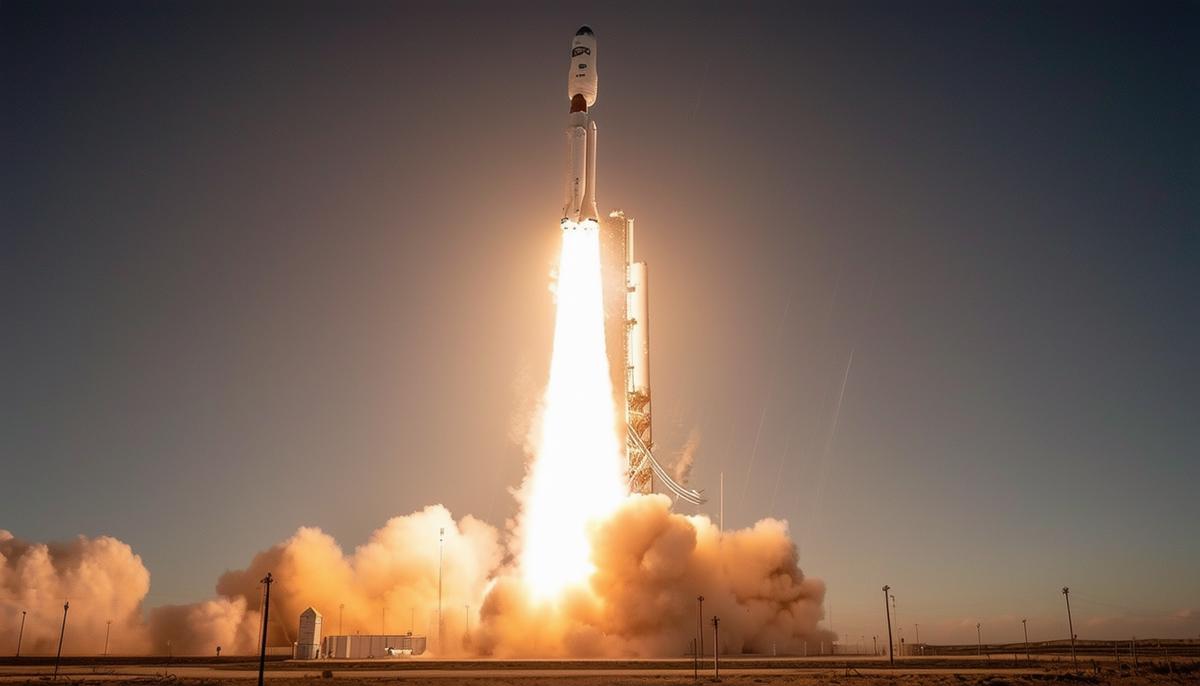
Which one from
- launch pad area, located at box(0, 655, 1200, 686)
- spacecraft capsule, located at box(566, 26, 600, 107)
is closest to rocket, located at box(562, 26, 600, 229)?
spacecraft capsule, located at box(566, 26, 600, 107)

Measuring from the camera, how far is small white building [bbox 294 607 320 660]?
71.2 metres

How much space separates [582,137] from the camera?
222 ft

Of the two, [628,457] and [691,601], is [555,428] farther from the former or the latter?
[691,601]

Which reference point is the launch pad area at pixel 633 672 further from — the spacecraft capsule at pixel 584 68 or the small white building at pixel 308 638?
the spacecraft capsule at pixel 584 68

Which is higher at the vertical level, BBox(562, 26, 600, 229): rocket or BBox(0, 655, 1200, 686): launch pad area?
BBox(562, 26, 600, 229): rocket

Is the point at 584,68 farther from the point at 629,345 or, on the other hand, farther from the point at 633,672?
the point at 633,672

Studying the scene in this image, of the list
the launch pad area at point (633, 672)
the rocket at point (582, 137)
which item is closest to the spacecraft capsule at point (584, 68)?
the rocket at point (582, 137)

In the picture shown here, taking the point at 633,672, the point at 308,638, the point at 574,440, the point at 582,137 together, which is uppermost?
the point at 582,137

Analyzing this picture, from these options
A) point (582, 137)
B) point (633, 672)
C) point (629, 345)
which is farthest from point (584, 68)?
point (633, 672)

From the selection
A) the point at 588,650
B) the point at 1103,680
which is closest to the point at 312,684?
the point at 588,650

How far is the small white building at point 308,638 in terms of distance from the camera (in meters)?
71.2

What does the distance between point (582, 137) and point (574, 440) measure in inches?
879

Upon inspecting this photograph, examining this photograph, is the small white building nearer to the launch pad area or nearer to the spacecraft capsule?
the launch pad area

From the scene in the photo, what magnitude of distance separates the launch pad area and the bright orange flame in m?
11.7
